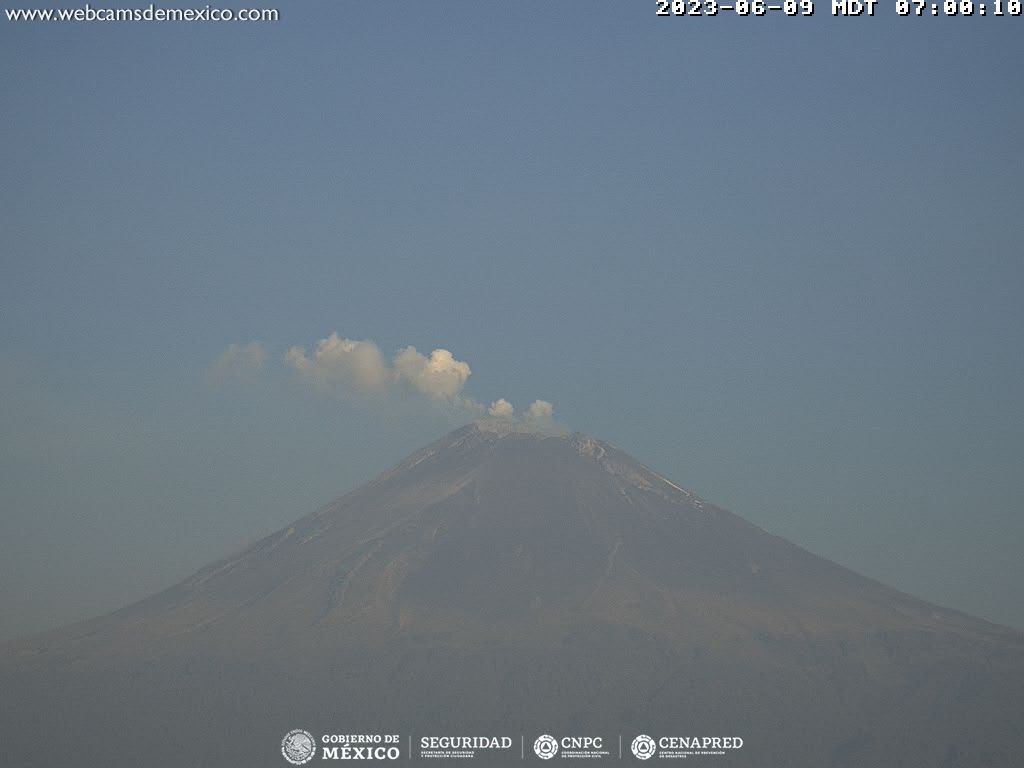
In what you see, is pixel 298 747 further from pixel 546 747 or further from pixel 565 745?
pixel 565 745

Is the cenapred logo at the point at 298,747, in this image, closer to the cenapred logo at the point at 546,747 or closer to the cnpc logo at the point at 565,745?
the cenapred logo at the point at 546,747

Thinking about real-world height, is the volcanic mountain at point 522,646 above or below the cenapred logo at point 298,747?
above

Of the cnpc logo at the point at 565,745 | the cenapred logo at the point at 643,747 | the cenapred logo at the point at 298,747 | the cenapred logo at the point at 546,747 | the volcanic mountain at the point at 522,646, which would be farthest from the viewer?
the volcanic mountain at the point at 522,646

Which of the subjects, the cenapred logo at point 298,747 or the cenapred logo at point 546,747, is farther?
the cenapred logo at point 298,747


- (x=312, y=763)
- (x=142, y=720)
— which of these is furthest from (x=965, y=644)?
(x=142, y=720)

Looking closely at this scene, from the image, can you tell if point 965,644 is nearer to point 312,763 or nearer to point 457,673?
point 457,673

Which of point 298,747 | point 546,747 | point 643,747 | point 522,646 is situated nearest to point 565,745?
point 546,747

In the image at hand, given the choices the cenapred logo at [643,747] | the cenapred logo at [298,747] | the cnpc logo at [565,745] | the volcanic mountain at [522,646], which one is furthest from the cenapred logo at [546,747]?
the cenapred logo at [298,747]
